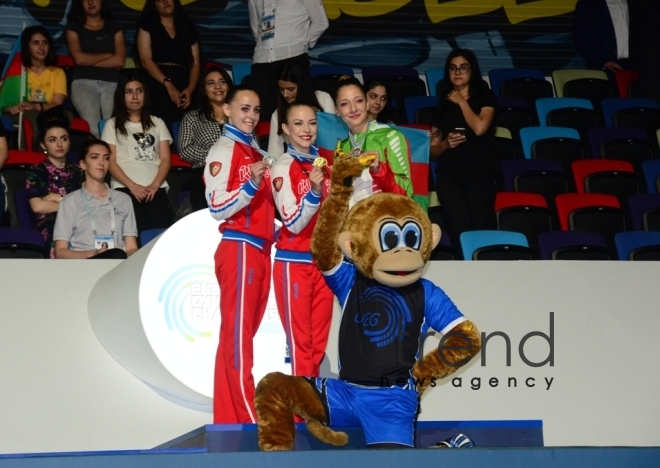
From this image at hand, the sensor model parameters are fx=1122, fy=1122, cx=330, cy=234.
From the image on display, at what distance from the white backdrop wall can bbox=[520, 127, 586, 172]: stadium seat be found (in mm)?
2152

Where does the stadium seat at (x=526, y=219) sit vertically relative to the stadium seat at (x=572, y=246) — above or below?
above

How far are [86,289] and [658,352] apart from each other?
277 centimetres

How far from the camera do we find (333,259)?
3.81 meters

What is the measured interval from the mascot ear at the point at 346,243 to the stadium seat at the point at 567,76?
17.5ft

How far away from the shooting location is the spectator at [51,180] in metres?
5.97

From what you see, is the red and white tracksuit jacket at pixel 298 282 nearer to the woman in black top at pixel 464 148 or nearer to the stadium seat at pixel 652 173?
the woman in black top at pixel 464 148

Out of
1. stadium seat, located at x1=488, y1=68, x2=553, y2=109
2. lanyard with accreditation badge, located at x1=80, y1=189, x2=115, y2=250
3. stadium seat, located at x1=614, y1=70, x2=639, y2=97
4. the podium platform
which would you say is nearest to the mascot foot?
the podium platform

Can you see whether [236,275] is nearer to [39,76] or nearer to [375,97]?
[375,97]

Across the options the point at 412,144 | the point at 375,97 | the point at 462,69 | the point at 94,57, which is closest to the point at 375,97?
the point at 375,97

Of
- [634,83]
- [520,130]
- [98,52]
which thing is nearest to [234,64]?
[98,52]

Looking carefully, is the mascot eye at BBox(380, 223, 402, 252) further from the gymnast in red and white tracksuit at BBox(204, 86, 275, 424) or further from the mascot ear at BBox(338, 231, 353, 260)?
the gymnast in red and white tracksuit at BBox(204, 86, 275, 424)

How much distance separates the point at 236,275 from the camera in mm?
4562

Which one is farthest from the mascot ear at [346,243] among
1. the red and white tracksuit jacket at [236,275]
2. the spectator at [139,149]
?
the spectator at [139,149]

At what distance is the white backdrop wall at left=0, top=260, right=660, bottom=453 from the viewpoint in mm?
5039
